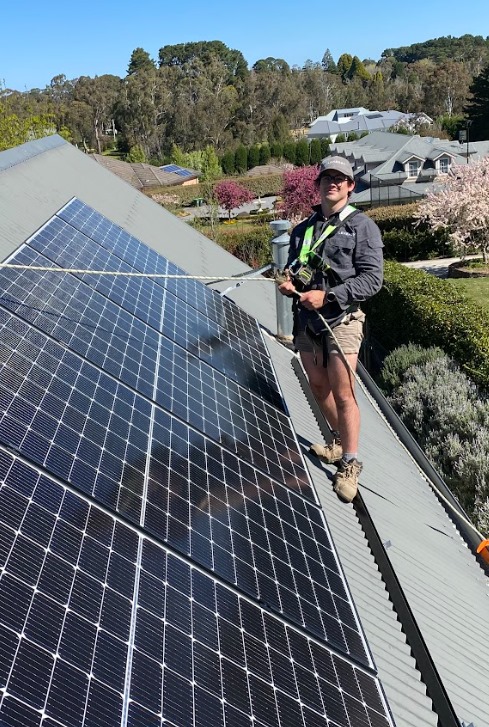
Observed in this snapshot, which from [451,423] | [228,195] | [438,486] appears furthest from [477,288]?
[228,195]

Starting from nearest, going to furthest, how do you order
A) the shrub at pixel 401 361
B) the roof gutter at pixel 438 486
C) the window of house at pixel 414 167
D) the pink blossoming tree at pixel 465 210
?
the roof gutter at pixel 438 486
the shrub at pixel 401 361
the pink blossoming tree at pixel 465 210
the window of house at pixel 414 167

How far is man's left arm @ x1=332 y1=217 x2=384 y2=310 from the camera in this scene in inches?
229

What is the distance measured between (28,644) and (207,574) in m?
1.40

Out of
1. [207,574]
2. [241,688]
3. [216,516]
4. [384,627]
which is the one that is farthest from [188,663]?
[384,627]

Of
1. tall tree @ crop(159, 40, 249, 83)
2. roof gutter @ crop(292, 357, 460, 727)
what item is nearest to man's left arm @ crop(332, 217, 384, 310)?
roof gutter @ crop(292, 357, 460, 727)

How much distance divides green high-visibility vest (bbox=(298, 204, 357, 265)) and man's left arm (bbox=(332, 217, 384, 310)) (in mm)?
172

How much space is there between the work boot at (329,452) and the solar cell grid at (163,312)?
27.9 inches

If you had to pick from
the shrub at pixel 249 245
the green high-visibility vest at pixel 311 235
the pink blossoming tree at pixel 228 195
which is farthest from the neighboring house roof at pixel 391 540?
the pink blossoming tree at pixel 228 195

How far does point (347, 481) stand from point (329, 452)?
0.46m

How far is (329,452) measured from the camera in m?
6.85

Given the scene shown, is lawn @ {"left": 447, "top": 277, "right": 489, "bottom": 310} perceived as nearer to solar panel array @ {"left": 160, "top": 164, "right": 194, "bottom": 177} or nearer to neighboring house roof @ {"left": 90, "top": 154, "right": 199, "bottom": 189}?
neighboring house roof @ {"left": 90, "top": 154, "right": 199, "bottom": 189}

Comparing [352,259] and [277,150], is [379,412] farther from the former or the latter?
[277,150]

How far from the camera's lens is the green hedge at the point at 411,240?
3756 cm

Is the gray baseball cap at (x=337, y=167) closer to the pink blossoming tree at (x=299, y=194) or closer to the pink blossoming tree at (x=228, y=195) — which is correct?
the pink blossoming tree at (x=299, y=194)
